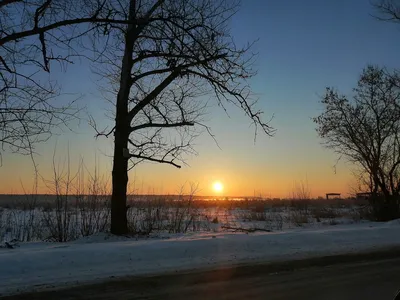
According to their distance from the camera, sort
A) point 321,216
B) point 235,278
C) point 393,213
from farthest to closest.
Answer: point 321,216, point 393,213, point 235,278

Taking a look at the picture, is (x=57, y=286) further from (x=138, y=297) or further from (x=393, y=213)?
(x=393, y=213)

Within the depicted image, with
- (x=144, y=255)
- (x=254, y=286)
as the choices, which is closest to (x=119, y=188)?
(x=144, y=255)

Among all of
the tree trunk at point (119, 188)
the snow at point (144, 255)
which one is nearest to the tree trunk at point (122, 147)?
the tree trunk at point (119, 188)

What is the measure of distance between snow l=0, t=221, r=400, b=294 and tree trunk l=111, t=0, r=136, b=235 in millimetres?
780

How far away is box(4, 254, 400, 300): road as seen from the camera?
6.38 metres

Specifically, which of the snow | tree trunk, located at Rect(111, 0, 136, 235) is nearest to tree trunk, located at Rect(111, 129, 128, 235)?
tree trunk, located at Rect(111, 0, 136, 235)

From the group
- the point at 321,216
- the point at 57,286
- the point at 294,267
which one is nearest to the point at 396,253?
the point at 294,267

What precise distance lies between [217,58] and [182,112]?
2876mm

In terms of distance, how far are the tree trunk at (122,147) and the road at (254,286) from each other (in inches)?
221

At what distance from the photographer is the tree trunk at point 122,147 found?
13.2 m

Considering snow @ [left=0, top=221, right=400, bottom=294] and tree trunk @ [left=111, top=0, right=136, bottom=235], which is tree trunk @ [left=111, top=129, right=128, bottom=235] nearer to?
tree trunk @ [left=111, top=0, right=136, bottom=235]

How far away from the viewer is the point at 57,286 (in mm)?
6836

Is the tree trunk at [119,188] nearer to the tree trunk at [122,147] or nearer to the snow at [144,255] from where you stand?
the tree trunk at [122,147]

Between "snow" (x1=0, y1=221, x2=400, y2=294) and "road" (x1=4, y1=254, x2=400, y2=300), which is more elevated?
"snow" (x1=0, y1=221, x2=400, y2=294)
